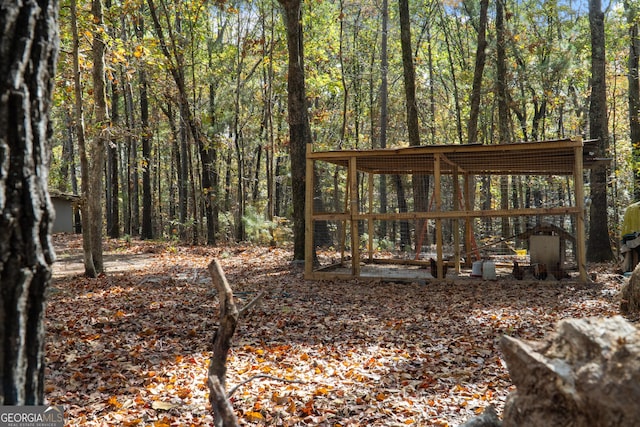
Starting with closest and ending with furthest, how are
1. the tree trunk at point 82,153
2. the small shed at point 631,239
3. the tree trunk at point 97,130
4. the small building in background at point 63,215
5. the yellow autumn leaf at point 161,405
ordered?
the yellow autumn leaf at point 161,405 < the tree trunk at point 82,153 < the tree trunk at point 97,130 < the small shed at point 631,239 < the small building in background at point 63,215

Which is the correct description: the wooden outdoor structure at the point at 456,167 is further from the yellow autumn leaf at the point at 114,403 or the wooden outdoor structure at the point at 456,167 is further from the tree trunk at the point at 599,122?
the yellow autumn leaf at the point at 114,403

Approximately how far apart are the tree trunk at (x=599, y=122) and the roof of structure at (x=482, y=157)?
154 cm

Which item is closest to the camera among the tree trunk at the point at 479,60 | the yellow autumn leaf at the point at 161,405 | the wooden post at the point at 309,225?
the yellow autumn leaf at the point at 161,405

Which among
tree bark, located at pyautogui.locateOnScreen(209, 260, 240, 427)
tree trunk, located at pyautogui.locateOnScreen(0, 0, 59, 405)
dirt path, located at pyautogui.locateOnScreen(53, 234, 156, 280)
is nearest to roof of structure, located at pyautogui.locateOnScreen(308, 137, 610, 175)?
dirt path, located at pyautogui.locateOnScreen(53, 234, 156, 280)

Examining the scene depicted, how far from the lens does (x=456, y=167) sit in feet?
38.9

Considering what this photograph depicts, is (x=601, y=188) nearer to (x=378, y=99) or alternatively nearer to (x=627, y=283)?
(x=627, y=283)

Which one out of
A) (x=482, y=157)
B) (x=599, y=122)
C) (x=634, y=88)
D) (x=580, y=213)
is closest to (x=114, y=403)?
(x=580, y=213)

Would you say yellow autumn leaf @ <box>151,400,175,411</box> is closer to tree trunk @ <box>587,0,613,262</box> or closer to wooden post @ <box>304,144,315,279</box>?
wooden post @ <box>304,144,315,279</box>

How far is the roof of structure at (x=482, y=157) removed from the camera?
31.6 ft

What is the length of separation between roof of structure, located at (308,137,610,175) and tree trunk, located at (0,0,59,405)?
28.4ft

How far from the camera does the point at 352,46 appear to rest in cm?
2672

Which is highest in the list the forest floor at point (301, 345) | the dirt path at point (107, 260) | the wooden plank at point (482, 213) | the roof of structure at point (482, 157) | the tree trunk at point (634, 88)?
the tree trunk at point (634, 88)

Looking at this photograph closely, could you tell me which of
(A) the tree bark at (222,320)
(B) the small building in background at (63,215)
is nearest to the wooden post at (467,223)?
(A) the tree bark at (222,320)

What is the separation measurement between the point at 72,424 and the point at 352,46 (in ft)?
83.4
